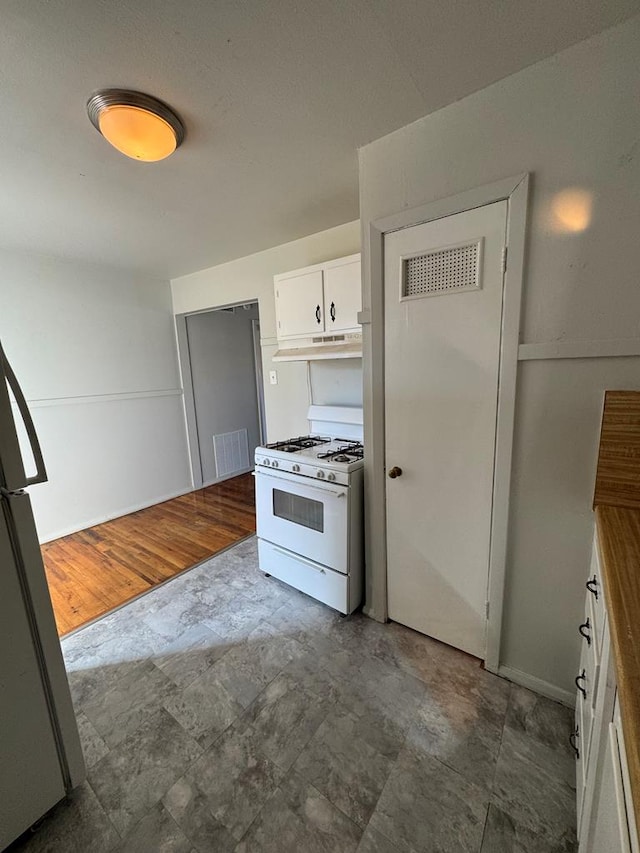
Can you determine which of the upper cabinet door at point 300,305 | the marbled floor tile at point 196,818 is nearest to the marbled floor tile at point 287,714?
the marbled floor tile at point 196,818

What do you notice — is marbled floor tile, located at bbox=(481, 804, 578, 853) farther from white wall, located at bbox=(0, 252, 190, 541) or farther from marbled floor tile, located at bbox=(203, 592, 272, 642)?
white wall, located at bbox=(0, 252, 190, 541)

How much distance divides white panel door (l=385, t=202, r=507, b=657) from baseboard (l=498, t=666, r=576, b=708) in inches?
5.3

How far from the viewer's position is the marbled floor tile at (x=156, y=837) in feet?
3.63

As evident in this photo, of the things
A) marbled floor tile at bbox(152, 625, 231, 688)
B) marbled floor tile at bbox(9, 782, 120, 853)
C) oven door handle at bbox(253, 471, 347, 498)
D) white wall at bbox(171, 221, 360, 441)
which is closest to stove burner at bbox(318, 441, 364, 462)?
oven door handle at bbox(253, 471, 347, 498)

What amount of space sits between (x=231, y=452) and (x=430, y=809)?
13.2ft

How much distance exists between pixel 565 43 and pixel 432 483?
5.52 feet

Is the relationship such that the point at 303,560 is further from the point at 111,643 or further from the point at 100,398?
the point at 100,398

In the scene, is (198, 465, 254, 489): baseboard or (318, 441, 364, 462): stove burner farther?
(198, 465, 254, 489): baseboard

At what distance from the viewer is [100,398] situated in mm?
3430

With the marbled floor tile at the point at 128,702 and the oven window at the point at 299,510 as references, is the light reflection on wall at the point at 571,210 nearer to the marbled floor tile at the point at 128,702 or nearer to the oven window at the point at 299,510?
the oven window at the point at 299,510

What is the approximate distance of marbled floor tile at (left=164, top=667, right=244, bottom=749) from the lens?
57.9 inches

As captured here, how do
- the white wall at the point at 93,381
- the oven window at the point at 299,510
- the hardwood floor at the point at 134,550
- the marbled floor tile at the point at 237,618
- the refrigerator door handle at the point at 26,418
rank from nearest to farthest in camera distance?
the refrigerator door handle at the point at 26,418 < the marbled floor tile at the point at 237,618 < the oven window at the point at 299,510 < the hardwood floor at the point at 134,550 < the white wall at the point at 93,381

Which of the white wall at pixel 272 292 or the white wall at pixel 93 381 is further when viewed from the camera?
the white wall at pixel 93 381

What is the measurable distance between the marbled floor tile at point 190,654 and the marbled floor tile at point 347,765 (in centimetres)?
68
